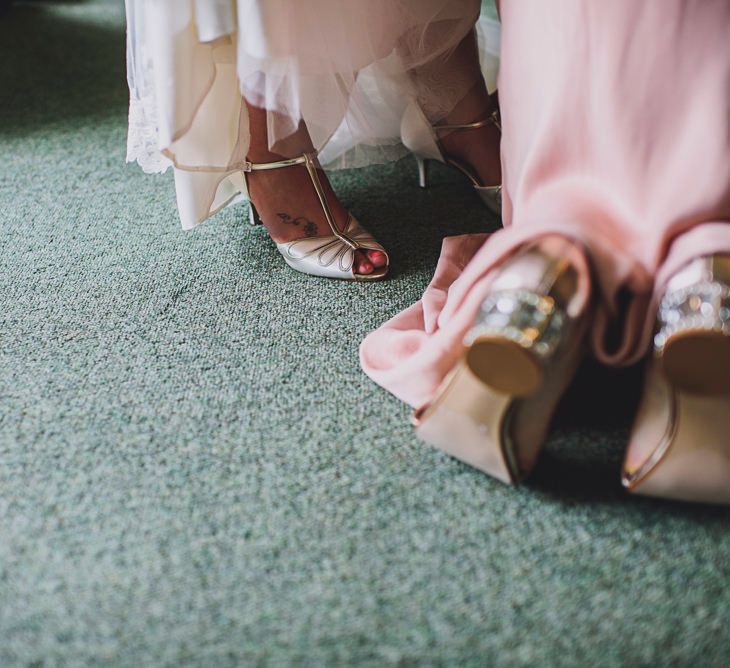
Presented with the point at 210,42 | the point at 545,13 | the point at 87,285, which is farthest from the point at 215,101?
the point at 545,13

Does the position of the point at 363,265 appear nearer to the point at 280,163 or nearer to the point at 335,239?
the point at 335,239

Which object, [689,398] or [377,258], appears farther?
[377,258]

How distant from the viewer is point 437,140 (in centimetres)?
102

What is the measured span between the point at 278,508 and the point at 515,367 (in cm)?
22

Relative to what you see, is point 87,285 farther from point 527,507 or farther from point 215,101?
point 527,507

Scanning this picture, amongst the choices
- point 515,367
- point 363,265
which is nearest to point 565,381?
point 515,367

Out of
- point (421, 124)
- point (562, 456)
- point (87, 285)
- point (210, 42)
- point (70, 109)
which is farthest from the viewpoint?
point (70, 109)

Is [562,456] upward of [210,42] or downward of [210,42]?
downward

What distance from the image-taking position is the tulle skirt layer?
2.37ft

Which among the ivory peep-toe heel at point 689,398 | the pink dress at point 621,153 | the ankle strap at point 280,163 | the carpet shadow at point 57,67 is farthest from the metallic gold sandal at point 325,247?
the carpet shadow at point 57,67

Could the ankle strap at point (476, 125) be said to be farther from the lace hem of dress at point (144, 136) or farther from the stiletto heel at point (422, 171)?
the lace hem of dress at point (144, 136)

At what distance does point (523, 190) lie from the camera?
0.66 meters

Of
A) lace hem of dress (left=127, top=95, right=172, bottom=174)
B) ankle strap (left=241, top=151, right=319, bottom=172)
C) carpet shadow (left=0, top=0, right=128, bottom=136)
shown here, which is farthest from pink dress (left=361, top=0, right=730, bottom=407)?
carpet shadow (left=0, top=0, right=128, bottom=136)

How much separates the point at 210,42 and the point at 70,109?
81 centimetres
